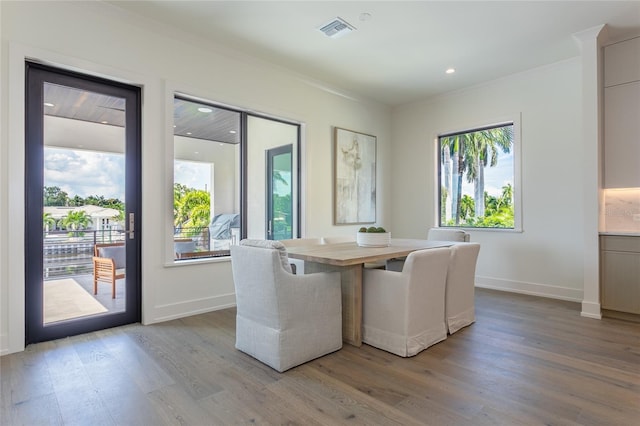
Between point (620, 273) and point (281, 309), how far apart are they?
3397 millimetres

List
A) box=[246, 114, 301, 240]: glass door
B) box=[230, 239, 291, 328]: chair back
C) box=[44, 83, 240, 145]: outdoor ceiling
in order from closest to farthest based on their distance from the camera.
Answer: box=[230, 239, 291, 328]: chair back < box=[44, 83, 240, 145]: outdoor ceiling < box=[246, 114, 301, 240]: glass door

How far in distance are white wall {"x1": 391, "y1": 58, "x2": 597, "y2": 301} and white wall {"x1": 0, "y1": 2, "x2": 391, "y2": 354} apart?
88.5 inches

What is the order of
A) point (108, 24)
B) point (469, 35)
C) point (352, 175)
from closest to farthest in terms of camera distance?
point (108, 24), point (469, 35), point (352, 175)

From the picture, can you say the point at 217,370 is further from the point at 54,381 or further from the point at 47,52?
the point at 47,52

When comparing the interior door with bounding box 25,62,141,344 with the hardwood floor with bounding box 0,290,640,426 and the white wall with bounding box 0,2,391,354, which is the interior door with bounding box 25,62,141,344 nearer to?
the white wall with bounding box 0,2,391,354

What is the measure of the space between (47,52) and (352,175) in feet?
12.3

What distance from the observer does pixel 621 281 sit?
3365 mm

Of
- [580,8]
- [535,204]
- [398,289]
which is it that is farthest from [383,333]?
[580,8]

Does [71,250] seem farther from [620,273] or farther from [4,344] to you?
[620,273]

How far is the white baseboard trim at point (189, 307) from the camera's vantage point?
331cm

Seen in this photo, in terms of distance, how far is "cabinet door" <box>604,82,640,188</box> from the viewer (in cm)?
351

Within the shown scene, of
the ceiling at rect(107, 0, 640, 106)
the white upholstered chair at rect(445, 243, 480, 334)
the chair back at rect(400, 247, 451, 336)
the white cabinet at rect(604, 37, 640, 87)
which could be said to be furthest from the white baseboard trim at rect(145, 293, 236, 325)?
the white cabinet at rect(604, 37, 640, 87)

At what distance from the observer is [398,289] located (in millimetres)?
2504

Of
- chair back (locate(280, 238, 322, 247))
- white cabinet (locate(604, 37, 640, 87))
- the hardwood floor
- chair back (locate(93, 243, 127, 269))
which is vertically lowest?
the hardwood floor
